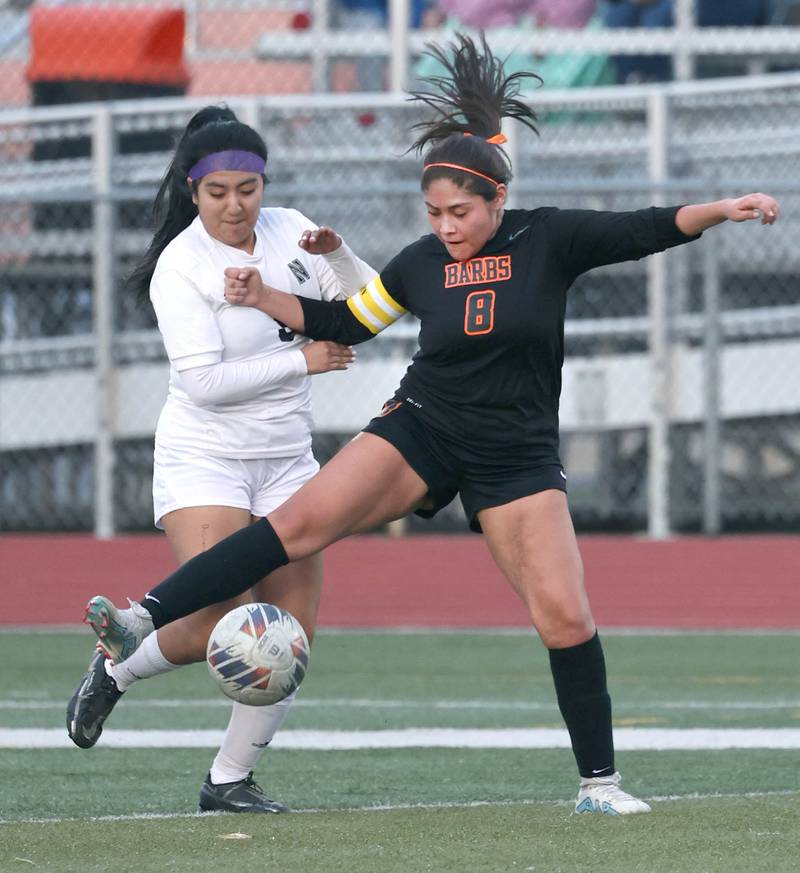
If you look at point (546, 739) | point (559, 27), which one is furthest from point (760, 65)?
point (546, 739)

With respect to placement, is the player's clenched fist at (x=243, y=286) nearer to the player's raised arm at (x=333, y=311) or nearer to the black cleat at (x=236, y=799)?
the player's raised arm at (x=333, y=311)

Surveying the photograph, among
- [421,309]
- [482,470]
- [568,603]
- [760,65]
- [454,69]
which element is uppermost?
[760,65]

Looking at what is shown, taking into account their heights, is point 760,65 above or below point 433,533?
above

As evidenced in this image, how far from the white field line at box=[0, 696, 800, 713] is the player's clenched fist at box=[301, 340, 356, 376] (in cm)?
281

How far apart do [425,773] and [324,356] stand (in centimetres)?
149

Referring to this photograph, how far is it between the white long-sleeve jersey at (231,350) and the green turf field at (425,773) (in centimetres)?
104

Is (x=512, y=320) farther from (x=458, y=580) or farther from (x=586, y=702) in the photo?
(x=458, y=580)

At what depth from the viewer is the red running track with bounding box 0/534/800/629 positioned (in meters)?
10.8

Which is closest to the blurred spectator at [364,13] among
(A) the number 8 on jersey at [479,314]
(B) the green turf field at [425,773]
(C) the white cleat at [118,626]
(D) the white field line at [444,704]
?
(B) the green turf field at [425,773]

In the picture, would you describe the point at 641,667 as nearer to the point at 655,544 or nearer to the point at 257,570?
the point at 655,544

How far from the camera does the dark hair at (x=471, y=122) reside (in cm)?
496

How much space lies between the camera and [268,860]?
436cm

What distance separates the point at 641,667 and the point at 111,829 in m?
4.58

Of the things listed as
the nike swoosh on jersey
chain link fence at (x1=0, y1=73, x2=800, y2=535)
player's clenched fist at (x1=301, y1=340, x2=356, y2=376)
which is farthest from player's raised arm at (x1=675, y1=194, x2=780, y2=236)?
chain link fence at (x1=0, y1=73, x2=800, y2=535)
